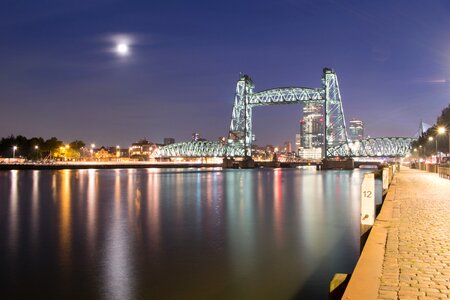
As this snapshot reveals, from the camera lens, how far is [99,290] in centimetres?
915

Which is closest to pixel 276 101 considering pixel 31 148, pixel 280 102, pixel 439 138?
pixel 280 102

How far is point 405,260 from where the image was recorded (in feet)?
22.5

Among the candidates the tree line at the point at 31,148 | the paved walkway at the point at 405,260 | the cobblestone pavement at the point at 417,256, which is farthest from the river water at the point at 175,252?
the tree line at the point at 31,148

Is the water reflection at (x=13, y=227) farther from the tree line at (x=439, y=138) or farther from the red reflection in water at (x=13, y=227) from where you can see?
the tree line at (x=439, y=138)

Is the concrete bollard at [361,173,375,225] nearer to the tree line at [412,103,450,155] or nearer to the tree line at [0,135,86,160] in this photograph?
the tree line at [412,103,450,155]

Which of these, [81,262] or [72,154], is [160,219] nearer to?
[81,262]

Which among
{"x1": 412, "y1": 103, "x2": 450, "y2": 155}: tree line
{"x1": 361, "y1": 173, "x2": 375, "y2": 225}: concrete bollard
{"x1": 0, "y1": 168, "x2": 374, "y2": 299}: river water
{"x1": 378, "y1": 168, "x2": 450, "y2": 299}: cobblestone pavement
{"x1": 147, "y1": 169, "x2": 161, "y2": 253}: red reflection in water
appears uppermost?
{"x1": 412, "y1": 103, "x2": 450, "y2": 155}: tree line

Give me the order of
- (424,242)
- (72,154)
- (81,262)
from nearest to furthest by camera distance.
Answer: (424,242)
(81,262)
(72,154)

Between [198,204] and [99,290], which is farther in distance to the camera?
[198,204]

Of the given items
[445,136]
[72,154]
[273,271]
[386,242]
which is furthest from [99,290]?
[72,154]

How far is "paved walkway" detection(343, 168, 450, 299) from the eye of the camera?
5.29 meters

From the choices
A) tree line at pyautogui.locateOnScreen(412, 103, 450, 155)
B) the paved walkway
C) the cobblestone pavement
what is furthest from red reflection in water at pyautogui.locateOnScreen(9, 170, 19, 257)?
tree line at pyautogui.locateOnScreen(412, 103, 450, 155)

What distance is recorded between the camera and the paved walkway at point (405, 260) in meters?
5.29

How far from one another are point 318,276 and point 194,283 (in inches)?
110
